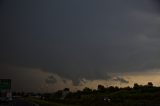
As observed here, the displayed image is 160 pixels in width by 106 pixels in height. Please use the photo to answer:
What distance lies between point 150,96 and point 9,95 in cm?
6768

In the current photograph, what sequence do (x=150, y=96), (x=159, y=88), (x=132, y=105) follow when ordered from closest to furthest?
(x=132, y=105)
(x=150, y=96)
(x=159, y=88)

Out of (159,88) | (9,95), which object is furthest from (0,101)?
(159,88)

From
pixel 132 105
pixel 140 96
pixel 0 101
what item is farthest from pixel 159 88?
pixel 0 101

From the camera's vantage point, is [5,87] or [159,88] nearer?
[5,87]

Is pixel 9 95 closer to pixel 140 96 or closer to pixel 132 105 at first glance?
pixel 132 105

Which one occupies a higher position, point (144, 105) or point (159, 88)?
point (159, 88)

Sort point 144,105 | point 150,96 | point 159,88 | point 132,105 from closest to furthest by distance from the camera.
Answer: point 144,105, point 132,105, point 150,96, point 159,88

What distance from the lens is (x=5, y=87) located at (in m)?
83.8

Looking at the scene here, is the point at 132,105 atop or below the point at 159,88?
below

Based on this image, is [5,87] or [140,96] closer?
[5,87]

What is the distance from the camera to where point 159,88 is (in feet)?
563

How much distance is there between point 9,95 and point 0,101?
4181mm

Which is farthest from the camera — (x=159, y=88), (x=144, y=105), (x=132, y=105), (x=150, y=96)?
(x=159, y=88)

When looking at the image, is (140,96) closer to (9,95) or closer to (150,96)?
(150,96)
